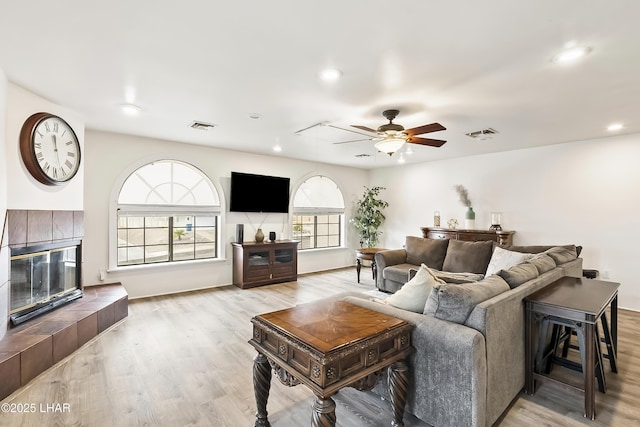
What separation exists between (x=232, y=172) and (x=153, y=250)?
6.14 feet

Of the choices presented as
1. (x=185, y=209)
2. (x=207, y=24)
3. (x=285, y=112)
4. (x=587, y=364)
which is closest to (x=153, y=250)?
(x=185, y=209)

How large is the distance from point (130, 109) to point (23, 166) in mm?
1131

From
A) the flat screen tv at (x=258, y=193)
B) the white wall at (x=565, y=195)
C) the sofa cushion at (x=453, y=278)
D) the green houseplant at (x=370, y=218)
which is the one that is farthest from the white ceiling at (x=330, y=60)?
the green houseplant at (x=370, y=218)

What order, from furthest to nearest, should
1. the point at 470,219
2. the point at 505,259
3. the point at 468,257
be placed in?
the point at 470,219 → the point at 468,257 → the point at 505,259

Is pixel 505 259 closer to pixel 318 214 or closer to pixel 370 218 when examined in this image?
pixel 370 218

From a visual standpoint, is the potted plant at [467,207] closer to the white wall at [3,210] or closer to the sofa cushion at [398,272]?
the sofa cushion at [398,272]

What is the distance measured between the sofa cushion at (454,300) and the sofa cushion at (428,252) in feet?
10.0

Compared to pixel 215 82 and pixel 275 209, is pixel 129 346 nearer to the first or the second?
pixel 215 82

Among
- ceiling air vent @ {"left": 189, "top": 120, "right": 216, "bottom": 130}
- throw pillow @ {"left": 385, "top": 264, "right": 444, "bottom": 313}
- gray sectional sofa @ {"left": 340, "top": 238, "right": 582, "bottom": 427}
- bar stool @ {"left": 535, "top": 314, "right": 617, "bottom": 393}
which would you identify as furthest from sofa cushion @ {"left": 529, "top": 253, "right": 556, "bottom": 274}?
ceiling air vent @ {"left": 189, "top": 120, "right": 216, "bottom": 130}

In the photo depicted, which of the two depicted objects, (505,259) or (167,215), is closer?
(505,259)

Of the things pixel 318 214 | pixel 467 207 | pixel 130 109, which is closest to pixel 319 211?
pixel 318 214

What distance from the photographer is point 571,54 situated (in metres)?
2.16

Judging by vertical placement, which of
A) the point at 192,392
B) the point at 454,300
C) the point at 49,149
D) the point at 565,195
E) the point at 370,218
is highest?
the point at 49,149

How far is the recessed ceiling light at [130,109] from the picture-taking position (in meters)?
3.33
